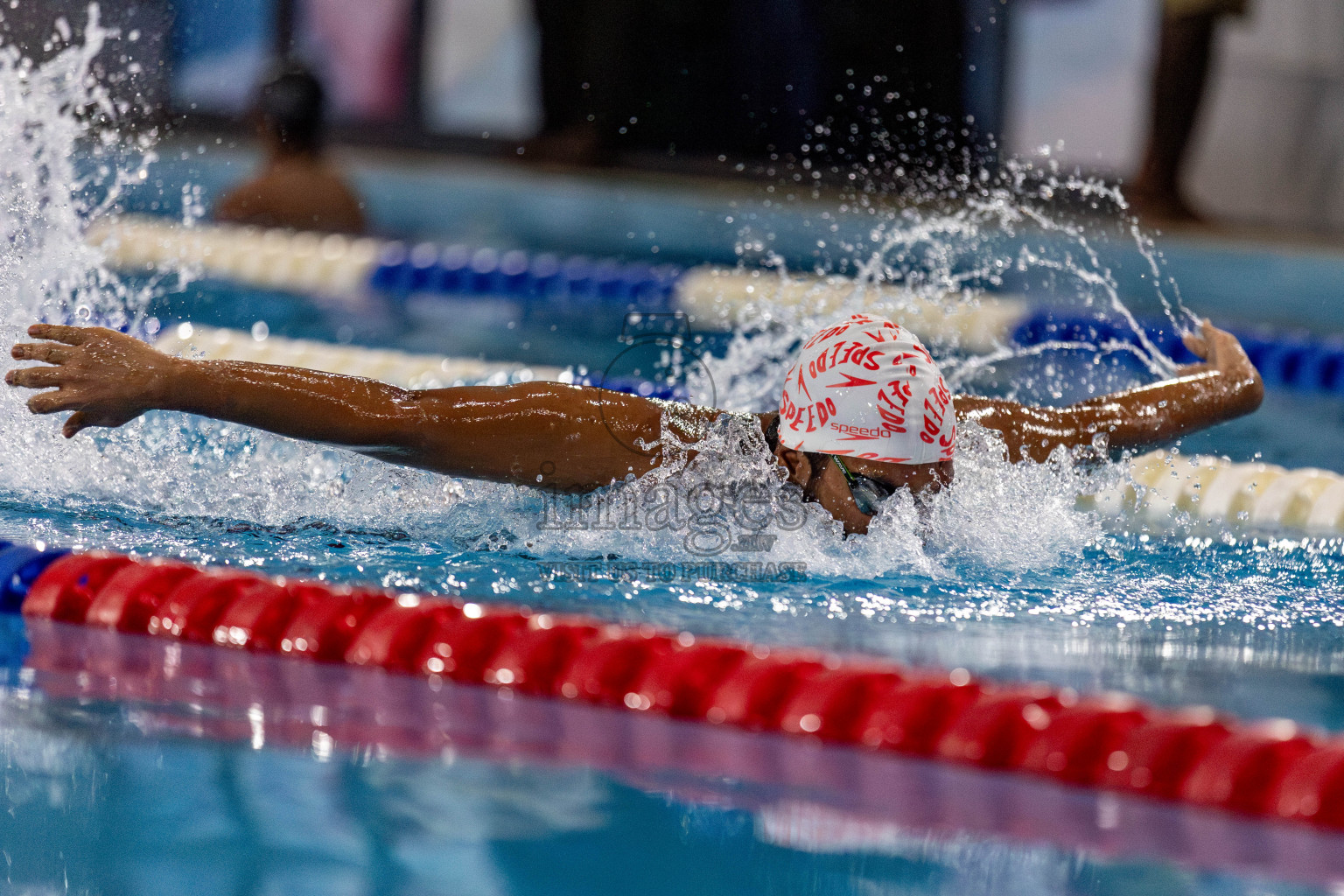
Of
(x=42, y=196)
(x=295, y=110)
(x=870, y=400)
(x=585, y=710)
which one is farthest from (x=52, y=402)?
(x=295, y=110)

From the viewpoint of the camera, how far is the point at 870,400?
117 inches

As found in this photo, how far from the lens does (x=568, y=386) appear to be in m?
3.06

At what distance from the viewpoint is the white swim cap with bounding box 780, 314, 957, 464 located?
297cm

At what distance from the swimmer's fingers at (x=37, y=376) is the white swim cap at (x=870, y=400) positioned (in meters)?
1.43

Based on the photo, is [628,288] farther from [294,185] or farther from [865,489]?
[865,489]

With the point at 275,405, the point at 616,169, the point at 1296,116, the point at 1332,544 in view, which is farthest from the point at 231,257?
the point at 1296,116

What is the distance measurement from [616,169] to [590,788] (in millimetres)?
8918

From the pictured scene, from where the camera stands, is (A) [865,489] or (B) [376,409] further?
(A) [865,489]

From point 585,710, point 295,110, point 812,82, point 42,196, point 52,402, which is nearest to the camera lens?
point 585,710

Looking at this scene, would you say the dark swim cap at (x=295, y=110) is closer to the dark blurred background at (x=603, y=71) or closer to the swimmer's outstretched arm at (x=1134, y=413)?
the dark blurred background at (x=603, y=71)

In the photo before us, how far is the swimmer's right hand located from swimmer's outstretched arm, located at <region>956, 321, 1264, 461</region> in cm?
178

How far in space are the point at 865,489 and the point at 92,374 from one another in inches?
59.1

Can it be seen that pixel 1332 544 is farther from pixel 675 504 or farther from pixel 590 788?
pixel 590 788

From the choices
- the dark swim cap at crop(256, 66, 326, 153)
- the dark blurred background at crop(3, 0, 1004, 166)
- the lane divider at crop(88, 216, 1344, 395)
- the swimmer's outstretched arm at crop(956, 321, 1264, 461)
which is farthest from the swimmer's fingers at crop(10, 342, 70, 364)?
the dark blurred background at crop(3, 0, 1004, 166)
